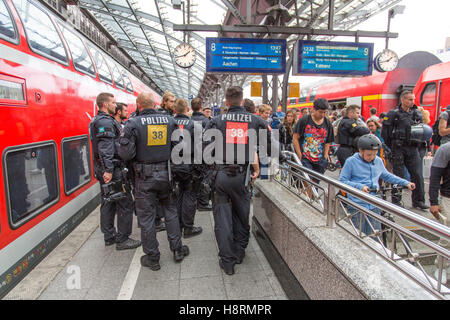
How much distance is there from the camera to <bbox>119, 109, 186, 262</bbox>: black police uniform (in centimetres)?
292

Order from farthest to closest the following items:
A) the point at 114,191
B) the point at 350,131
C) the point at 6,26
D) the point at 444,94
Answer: the point at 444,94, the point at 350,131, the point at 114,191, the point at 6,26

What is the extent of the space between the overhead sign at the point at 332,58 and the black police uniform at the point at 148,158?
14.7ft

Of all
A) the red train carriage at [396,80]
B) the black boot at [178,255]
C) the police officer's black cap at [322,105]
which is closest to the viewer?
the black boot at [178,255]

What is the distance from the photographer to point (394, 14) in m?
7.04

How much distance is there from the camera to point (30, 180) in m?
2.98

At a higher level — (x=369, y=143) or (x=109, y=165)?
(x=369, y=143)

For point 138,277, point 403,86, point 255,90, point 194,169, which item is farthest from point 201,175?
point 403,86

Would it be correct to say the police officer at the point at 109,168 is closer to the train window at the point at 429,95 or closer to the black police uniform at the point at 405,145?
the black police uniform at the point at 405,145

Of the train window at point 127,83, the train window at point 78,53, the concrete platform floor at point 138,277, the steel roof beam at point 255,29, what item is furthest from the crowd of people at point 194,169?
the train window at point 127,83

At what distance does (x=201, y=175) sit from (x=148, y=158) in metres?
1.29

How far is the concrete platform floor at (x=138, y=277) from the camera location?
8.46 ft

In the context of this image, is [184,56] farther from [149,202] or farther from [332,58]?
[149,202]

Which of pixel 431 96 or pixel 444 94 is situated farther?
pixel 431 96
